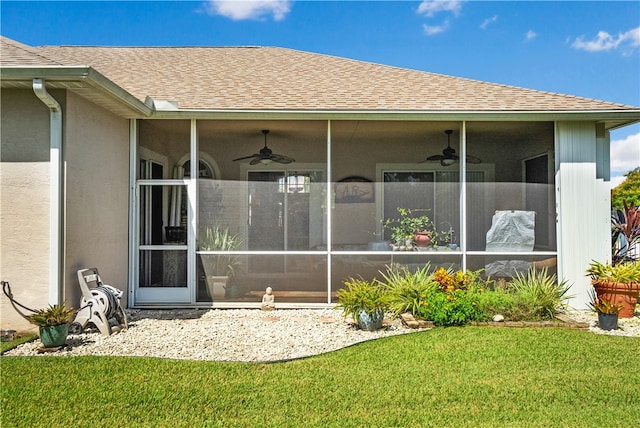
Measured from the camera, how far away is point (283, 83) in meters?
8.87

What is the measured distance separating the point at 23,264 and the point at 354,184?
4671 mm

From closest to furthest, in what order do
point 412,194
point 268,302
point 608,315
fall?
point 608,315 → point 268,302 → point 412,194

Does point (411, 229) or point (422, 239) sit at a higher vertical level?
point (411, 229)

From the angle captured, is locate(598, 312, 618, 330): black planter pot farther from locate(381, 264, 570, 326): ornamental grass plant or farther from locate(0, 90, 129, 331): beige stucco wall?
locate(0, 90, 129, 331): beige stucco wall

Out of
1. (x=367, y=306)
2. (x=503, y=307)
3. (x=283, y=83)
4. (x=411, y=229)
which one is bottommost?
(x=503, y=307)

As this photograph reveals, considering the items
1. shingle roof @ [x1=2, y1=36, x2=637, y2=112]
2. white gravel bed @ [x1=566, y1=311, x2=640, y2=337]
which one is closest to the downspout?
shingle roof @ [x1=2, y1=36, x2=637, y2=112]

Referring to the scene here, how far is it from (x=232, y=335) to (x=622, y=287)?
5490mm

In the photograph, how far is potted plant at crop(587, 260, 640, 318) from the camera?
22.2 ft

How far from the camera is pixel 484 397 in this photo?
150 inches

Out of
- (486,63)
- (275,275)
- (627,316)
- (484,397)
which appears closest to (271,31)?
(486,63)

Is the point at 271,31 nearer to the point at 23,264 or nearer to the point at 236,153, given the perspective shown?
the point at 236,153

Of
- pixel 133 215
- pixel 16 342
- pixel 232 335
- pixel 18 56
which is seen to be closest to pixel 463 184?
pixel 232 335

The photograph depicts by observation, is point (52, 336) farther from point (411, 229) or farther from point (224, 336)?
point (411, 229)

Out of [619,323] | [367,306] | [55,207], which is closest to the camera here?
[55,207]
